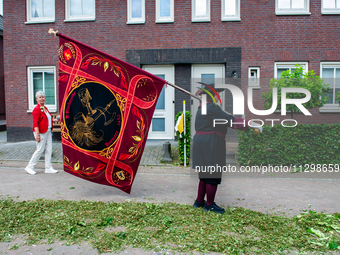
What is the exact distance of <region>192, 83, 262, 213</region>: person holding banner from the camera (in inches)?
168

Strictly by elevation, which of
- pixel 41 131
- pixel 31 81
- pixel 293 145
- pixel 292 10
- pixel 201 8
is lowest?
pixel 293 145

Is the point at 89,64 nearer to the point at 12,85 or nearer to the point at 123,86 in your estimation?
the point at 123,86

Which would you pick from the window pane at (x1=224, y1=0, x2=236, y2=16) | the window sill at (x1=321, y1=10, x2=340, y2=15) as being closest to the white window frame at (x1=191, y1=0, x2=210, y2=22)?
the window pane at (x1=224, y1=0, x2=236, y2=16)

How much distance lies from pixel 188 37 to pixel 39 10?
5967 mm

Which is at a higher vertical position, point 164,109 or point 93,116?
point 93,116

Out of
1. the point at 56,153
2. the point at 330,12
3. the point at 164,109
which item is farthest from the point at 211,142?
the point at 330,12

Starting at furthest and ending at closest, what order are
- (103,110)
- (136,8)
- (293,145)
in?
(136,8), (293,145), (103,110)

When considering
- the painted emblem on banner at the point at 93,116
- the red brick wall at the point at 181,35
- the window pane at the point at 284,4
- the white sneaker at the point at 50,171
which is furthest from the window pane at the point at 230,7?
the white sneaker at the point at 50,171

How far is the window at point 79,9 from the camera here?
11344mm

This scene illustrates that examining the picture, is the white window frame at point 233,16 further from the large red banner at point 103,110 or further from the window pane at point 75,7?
the large red banner at point 103,110

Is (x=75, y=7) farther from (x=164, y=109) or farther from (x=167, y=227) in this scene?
(x=167, y=227)

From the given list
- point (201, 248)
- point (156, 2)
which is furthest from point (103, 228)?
point (156, 2)

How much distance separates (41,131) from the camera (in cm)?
688

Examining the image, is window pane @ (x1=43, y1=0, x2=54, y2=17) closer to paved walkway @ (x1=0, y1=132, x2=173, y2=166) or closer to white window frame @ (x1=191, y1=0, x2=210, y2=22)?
paved walkway @ (x1=0, y1=132, x2=173, y2=166)
